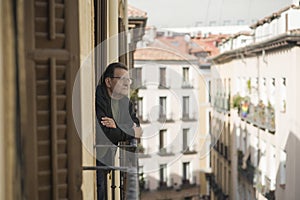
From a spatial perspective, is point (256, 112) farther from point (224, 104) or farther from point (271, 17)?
point (224, 104)

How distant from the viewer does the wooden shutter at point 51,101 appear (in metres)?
2.08

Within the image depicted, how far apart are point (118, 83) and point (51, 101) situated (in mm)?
1049

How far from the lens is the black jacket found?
3160mm

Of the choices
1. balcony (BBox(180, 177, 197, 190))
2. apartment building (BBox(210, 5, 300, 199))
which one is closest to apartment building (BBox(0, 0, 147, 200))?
apartment building (BBox(210, 5, 300, 199))

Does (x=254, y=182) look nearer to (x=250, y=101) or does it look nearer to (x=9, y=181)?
(x=250, y=101)

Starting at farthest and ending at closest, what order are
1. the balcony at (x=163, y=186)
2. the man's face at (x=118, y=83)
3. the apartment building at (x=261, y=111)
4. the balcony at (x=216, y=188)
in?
the balcony at (x=216, y=188) → the balcony at (x=163, y=186) → the apartment building at (x=261, y=111) → the man's face at (x=118, y=83)

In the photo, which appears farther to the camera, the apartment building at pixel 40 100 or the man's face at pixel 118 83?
the man's face at pixel 118 83

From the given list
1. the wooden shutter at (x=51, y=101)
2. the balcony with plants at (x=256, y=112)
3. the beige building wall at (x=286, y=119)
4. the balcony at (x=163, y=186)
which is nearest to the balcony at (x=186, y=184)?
the balcony at (x=163, y=186)

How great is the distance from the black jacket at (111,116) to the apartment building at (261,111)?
5529 millimetres

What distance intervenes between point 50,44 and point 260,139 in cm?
1495

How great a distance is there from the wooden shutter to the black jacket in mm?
881

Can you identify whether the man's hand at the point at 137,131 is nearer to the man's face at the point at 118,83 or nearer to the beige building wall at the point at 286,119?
the man's face at the point at 118,83

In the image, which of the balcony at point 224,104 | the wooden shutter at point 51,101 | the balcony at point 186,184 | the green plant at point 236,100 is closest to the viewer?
the wooden shutter at point 51,101

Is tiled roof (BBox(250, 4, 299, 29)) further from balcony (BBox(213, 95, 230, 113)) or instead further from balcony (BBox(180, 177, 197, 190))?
balcony (BBox(180, 177, 197, 190))
